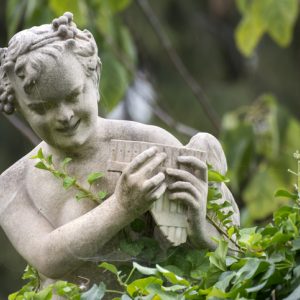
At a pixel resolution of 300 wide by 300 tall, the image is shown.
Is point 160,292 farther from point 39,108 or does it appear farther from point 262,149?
point 262,149

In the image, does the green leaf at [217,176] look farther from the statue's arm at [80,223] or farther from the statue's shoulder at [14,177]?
the statue's shoulder at [14,177]

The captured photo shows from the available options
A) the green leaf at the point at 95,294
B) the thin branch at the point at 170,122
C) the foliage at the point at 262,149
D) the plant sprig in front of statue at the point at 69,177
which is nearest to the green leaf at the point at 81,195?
the plant sprig in front of statue at the point at 69,177

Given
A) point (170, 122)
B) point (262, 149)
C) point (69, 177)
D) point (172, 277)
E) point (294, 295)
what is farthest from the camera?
point (170, 122)

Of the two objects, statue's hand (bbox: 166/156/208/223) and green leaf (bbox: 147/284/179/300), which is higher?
statue's hand (bbox: 166/156/208/223)

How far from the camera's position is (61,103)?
205 inches

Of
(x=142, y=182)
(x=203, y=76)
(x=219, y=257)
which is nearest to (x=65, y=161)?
(x=142, y=182)

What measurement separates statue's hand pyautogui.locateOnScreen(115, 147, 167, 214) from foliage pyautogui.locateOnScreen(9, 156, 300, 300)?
202mm

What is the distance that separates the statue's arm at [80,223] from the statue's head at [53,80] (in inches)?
10.3

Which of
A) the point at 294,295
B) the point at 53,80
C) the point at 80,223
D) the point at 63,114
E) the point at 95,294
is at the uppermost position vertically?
the point at 53,80

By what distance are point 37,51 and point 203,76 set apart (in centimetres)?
1061

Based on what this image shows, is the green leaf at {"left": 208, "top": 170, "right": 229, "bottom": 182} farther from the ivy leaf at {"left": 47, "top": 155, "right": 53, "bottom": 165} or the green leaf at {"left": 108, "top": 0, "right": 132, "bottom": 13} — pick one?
the green leaf at {"left": 108, "top": 0, "right": 132, "bottom": 13}

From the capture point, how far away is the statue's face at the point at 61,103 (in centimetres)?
517

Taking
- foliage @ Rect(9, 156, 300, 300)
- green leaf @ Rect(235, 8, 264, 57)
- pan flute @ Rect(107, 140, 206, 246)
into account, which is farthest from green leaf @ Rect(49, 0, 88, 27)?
foliage @ Rect(9, 156, 300, 300)

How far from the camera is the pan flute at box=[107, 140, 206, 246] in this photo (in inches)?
202
